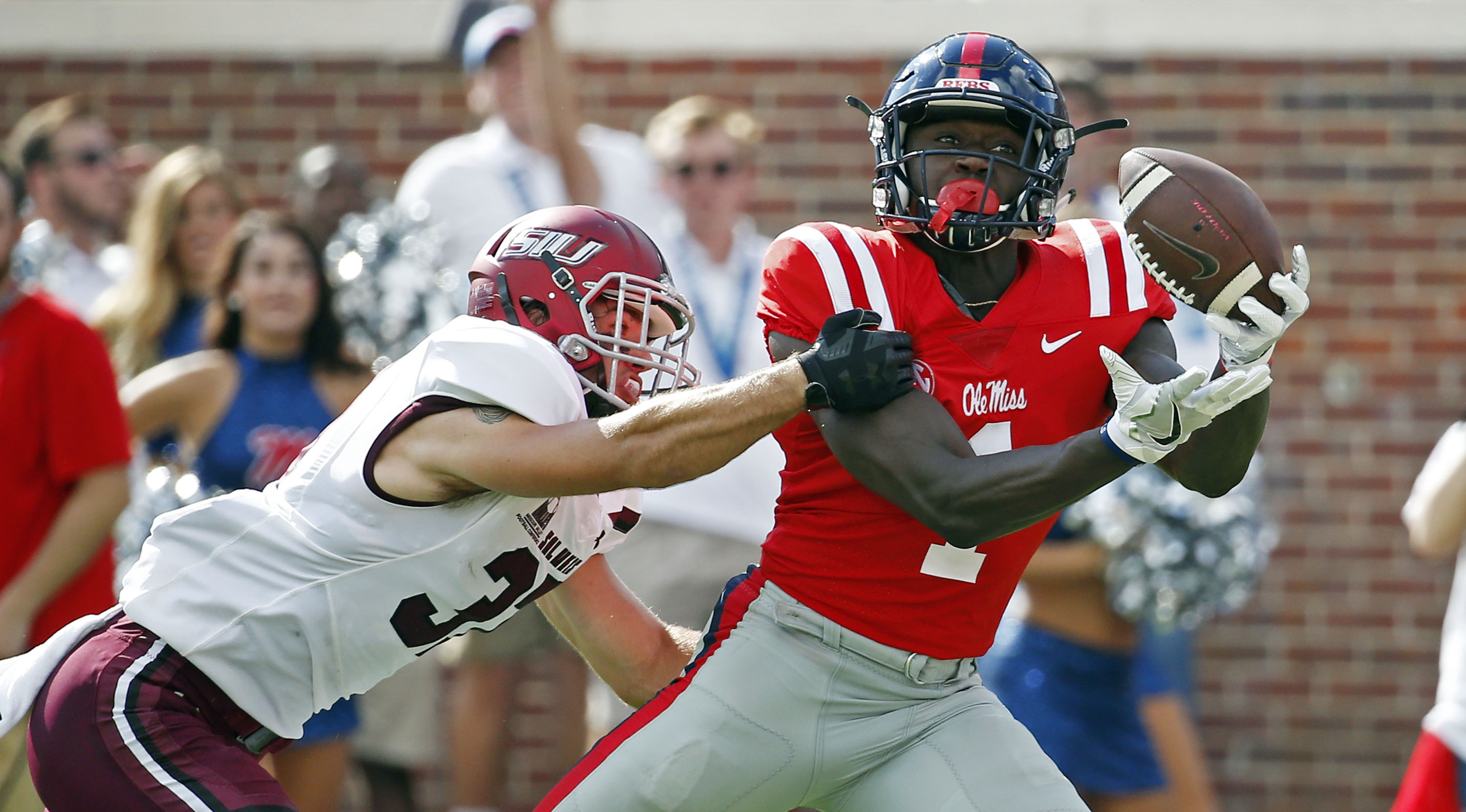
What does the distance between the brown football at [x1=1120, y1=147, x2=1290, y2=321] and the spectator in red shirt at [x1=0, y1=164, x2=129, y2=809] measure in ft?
9.54

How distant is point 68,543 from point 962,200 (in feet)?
8.95

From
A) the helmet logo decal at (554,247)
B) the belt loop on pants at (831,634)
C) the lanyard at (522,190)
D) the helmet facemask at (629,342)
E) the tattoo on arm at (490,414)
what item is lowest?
the belt loop on pants at (831,634)

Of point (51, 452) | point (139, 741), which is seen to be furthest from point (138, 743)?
point (51, 452)

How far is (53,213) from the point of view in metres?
6.18

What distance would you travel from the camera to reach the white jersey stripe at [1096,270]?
3.05 metres

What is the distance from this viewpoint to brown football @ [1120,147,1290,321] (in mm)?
2809

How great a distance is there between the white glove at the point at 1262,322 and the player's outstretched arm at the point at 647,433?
1.73ft

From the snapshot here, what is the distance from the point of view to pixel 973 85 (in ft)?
9.75

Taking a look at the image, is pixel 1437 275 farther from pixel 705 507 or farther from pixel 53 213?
pixel 53 213

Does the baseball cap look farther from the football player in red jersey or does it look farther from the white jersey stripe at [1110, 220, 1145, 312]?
the white jersey stripe at [1110, 220, 1145, 312]

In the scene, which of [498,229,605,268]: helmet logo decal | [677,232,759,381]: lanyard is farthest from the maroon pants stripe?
[677,232,759,381]: lanyard

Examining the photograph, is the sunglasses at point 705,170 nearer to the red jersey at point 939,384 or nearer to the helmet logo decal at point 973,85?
the red jersey at point 939,384

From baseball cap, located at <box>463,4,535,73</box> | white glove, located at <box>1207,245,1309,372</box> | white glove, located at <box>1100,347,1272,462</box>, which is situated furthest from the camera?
baseball cap, located at <box>463,4,535,73</box>

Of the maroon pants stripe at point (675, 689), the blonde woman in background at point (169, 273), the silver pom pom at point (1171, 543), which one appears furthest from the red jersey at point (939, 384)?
the blonde woman in background at point (169, 273)
